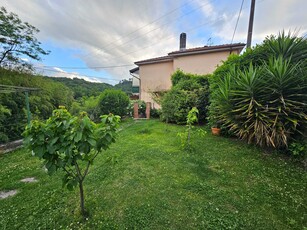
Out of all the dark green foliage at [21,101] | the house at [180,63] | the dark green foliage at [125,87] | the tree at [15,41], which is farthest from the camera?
the dark green foliage at [125,87]

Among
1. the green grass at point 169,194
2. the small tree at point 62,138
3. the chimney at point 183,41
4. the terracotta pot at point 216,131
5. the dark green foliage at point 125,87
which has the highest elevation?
the chimney at point 183,41

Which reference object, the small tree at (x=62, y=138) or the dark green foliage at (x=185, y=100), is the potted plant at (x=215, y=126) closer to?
the dark green foliage at (x=185, y=100)

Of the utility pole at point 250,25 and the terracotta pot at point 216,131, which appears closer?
the terracotta pot at point 216,131

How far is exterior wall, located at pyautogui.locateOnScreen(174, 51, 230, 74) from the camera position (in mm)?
11088

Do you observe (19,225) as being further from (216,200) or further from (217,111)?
(217,111)

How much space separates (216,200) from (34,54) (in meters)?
9.65

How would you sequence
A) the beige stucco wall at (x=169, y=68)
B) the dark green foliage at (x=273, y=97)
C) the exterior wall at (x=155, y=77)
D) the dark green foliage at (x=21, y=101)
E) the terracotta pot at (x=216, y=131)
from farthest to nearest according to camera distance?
1. the exterior wall at (x=155, y=77)
2. the beige stucco wall at (x=169, y=68)
3. the terracotta pot at (x=216, y=131)
4. the dark green foliage at (x=21, y=101)
5. the dark green foliage at (x=273, y=97)

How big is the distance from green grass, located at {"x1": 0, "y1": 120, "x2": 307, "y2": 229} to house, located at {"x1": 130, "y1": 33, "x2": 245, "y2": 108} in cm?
793

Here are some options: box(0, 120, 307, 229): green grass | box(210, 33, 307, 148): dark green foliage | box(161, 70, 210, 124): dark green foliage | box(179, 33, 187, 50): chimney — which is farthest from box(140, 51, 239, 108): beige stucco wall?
box(0, 120, 307, 229): green grass

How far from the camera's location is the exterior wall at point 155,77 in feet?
44.6

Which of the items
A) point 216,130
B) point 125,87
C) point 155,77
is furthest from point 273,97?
point 125,87

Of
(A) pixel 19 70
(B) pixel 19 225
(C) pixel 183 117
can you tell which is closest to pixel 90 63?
(A) pixel 19 70

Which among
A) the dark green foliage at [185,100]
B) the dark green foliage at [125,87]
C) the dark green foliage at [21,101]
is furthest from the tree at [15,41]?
the dark green foliage at [125,87]

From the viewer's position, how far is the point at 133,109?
11742 millimetres
